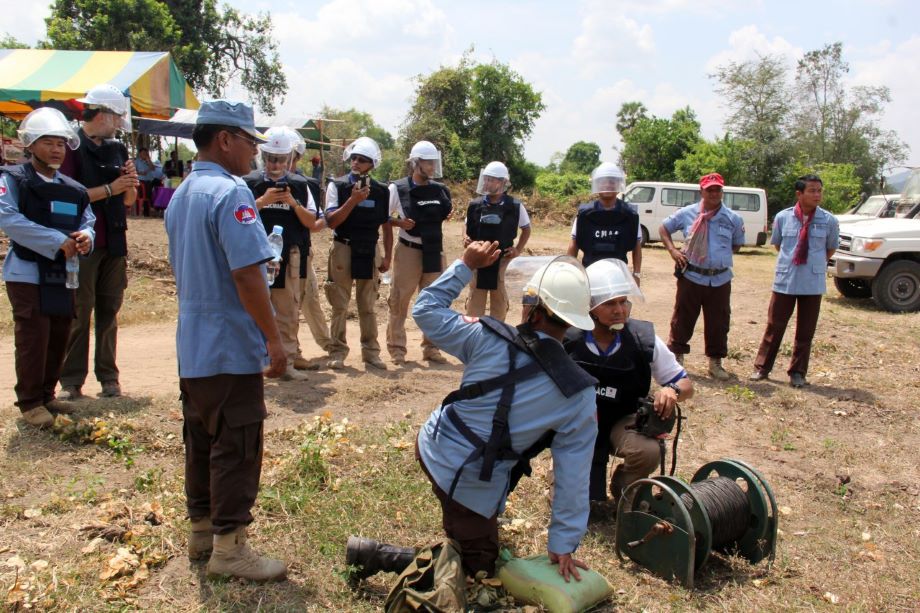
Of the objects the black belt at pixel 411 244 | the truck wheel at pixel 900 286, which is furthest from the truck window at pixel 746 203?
the black belt at pixel 411 244

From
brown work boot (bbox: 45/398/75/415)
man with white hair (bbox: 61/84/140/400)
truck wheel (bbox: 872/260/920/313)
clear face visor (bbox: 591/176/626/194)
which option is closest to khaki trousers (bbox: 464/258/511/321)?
clear face visor (bbox: 591/176/626/194)

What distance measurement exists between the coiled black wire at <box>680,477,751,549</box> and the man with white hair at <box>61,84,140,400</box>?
182 inches

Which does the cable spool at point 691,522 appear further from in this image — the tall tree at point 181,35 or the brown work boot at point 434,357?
the tall tree at point 181,35

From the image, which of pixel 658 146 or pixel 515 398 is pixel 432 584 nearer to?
pixel 515 398

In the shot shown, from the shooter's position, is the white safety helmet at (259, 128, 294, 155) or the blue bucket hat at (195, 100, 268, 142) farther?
the white safety helmet at (259, 128, 294, 155)

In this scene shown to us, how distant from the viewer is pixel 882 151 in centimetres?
4306

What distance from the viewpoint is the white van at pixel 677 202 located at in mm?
21875

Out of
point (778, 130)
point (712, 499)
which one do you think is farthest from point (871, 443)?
point (778, 130)

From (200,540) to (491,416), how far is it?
5.27 feet

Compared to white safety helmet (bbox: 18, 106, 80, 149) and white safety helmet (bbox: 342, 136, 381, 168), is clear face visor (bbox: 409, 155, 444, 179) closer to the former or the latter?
white safety helmet (bbox: 342, 136, 381, 168)

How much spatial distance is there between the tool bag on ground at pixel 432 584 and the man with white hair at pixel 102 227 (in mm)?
3925

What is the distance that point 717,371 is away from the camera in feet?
25.7

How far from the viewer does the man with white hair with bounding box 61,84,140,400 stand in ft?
18.7

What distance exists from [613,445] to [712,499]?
0.63 metres
